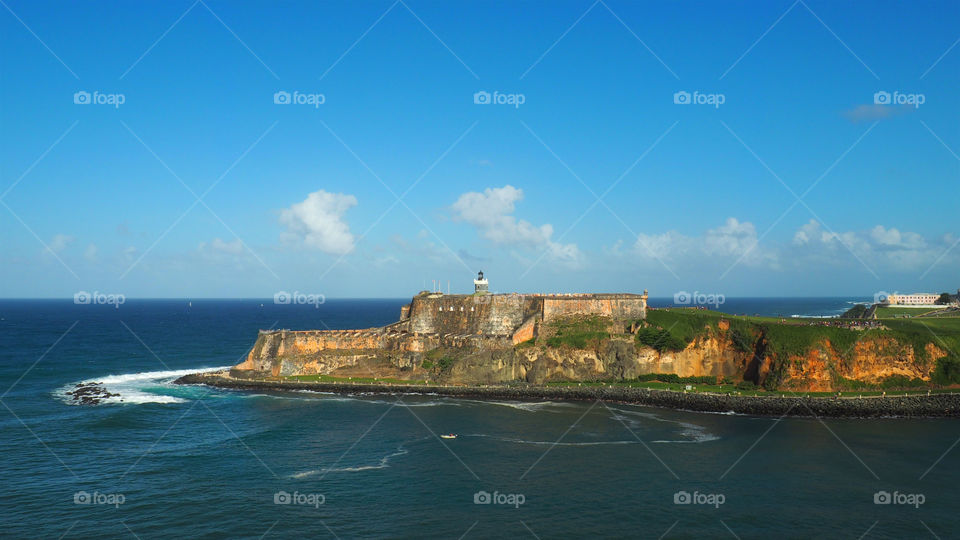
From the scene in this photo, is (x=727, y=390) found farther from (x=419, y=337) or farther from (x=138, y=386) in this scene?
(x=138, y=386)

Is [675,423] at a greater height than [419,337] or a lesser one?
lesser

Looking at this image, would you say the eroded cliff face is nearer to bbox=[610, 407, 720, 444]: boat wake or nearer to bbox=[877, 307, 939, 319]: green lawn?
bbox=[610, 407, 720, 444]: boat wake

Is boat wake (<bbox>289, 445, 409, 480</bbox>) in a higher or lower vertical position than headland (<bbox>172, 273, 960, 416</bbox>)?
lower

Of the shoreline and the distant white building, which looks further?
the distant white building

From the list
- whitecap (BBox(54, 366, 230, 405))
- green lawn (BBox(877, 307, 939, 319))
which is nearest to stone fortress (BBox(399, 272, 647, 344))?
whitecap (BBox(54, 366, 230, 405))

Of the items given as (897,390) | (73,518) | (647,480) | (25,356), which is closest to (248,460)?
(73,518)

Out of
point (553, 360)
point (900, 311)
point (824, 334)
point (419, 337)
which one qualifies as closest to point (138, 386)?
point (419, 337)

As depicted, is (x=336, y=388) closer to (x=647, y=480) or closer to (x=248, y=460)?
(x=248, y=460)
